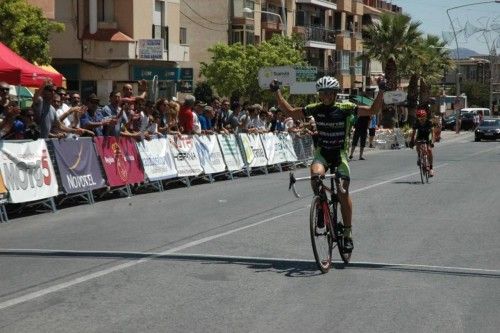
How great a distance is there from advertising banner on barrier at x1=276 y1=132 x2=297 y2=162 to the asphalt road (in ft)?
35.0

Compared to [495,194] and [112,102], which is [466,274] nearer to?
[495,194]

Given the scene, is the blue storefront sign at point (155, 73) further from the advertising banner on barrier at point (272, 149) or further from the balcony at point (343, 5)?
the balcony at point (343, 5)

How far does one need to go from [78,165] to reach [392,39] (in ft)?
161

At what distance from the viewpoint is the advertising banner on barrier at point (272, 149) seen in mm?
26894

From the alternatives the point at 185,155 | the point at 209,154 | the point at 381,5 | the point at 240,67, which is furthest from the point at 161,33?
the point at 381,5

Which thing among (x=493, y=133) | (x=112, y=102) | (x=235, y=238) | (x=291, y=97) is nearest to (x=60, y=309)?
(x=235, y=238)

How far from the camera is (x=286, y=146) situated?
2855 centimetres

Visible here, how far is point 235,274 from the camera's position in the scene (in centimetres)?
958

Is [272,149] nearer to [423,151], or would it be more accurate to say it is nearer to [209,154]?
[209,154]

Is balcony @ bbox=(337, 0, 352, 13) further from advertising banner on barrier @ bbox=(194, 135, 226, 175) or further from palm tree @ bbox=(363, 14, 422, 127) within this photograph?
advertising banner on barrier @ bbox=(194, 135, 226, 175)

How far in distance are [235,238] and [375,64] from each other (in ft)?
296

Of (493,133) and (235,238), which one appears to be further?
(493,133)

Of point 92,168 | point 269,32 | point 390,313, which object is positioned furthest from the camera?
point 269,32

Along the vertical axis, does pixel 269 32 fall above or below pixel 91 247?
above
